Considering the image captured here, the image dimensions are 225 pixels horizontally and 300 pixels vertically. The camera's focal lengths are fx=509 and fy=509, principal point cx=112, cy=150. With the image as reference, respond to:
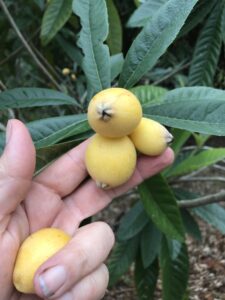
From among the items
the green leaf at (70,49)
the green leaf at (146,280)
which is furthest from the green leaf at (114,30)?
the green leaf at (146,280)

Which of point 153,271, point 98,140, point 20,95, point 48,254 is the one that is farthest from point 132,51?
point 153,271

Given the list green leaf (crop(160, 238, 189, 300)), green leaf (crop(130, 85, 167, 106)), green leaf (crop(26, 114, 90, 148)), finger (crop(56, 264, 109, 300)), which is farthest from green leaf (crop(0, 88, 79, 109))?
green leaf (crop(160, 238, 189, 300))

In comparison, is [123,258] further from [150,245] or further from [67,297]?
[67,297]

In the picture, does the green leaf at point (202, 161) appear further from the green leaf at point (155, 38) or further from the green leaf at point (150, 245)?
the green leaf at point (155, 38)

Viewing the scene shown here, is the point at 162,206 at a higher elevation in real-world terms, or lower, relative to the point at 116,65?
lower

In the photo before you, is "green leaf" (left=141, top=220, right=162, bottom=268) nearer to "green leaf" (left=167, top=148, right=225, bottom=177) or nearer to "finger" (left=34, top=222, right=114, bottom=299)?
"green leaf" (left=167, top=148, right=225, bottom=177)

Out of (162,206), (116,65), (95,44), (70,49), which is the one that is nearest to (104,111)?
(95,44)
